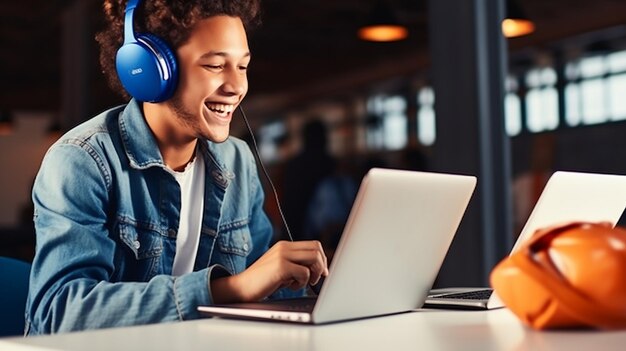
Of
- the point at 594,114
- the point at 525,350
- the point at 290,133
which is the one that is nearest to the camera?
the point at 525,350

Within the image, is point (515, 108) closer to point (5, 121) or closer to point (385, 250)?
point (5, 121)

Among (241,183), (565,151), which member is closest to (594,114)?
(565,151)

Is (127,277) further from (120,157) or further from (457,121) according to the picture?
(457,121)

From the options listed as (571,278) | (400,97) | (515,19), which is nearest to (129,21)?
A: (571,278)

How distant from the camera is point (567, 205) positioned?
54.1 inches

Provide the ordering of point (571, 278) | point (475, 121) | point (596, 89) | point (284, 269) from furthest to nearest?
point (596, 89) → point (475, 121) → point (284, 269) → point (571, 278)

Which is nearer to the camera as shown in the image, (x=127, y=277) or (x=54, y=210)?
(x=54, y=210)

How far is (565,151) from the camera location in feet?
33.9

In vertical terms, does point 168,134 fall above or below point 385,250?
above

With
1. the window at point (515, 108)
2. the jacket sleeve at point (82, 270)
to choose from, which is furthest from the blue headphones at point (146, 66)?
the window at point (515, 108)

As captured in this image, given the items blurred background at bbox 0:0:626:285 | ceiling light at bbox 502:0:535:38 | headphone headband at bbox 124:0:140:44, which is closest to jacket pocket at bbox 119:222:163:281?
headphone headband at bbox 124:0:140:44

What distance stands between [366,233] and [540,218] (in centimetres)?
34

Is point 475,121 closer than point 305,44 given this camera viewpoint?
Yes

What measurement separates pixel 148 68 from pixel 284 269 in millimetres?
516
